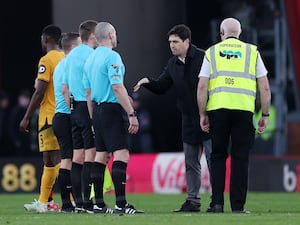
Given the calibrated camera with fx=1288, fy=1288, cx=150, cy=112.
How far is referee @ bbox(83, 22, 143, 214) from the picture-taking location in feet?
49.4

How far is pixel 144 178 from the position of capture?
24.4m

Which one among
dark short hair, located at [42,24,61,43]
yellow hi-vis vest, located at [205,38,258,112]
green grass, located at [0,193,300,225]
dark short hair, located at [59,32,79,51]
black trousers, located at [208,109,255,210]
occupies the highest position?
dark short hair, located at [42,24,61,43]

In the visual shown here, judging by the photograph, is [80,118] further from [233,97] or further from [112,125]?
[233,97]

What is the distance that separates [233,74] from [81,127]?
211cm

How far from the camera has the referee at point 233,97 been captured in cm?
1505

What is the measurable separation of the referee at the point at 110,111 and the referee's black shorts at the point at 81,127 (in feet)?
1.44

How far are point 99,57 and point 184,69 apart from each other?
1.49m

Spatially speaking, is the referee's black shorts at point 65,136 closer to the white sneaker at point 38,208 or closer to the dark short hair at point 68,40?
the white sneaker at point 38,208

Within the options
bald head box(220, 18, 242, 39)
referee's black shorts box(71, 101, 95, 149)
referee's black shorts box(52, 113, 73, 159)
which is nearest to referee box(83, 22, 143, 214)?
referee's black shorts box(71, 101, 95, 149)

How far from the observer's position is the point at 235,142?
1512 cm

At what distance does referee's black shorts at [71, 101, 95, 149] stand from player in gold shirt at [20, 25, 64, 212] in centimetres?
77

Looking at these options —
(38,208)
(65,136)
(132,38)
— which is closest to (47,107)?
(65,136)

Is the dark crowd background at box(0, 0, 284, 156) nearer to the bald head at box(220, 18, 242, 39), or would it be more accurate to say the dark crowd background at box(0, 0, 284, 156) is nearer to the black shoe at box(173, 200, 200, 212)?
the black shoe at box(173, 200, 200, 212)

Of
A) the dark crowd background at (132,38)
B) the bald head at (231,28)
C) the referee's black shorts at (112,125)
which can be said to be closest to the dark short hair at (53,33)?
the referee's black shorts at (112,125)
